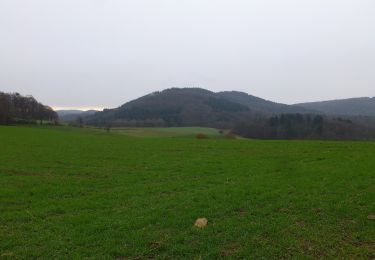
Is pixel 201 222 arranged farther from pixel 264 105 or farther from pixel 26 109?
pixel 264 105

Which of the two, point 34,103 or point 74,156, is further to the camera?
point 34,103

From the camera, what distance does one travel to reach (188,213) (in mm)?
11031

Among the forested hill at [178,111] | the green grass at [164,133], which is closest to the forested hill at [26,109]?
the forested hill at [178,111]

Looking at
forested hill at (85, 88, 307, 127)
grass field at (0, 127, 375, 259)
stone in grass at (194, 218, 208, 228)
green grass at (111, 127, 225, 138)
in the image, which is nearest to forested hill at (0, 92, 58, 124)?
forested hill at (85, 88, 307, 127)

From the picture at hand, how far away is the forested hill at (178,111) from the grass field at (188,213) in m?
94.2

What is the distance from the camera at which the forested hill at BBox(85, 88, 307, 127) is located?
12538 centimetres

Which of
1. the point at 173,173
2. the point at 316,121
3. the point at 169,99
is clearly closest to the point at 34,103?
the point at 169,99

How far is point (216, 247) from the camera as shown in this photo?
831cm

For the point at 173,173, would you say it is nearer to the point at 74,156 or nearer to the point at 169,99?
the point at 74,156

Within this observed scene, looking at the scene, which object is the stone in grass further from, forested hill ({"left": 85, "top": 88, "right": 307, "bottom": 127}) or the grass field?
forested hill ({"left": 85, "top": 88, "right": 307, "bottom": 127})

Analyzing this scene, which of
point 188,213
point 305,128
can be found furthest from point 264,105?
point 188,213

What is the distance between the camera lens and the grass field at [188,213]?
830cm

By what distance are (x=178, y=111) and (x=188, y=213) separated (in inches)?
5052

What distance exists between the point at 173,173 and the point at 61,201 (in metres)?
7.42
